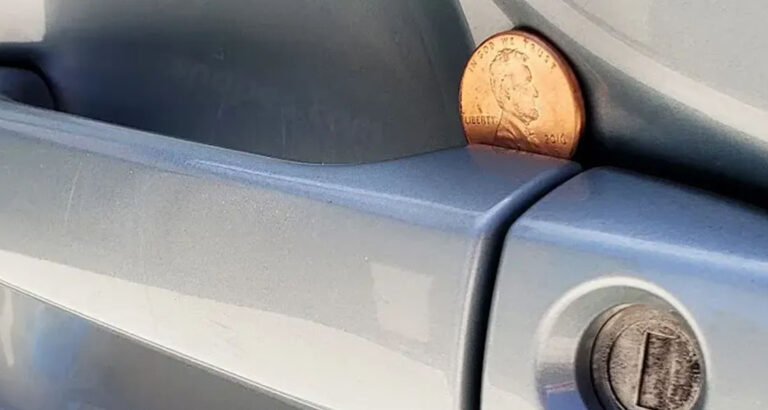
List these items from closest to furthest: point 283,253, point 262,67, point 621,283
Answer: point 621,283 → point 283,253 → point 262,67

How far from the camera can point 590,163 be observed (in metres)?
0.58

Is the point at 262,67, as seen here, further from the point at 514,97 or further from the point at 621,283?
the point at 621,283

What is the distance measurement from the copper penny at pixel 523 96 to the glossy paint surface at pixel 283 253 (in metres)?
0.02

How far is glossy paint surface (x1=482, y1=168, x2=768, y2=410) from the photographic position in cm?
44

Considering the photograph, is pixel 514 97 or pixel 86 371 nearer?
pixel 514 97

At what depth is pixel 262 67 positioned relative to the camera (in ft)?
2.58

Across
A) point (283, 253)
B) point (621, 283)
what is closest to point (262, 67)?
point (283, 253)

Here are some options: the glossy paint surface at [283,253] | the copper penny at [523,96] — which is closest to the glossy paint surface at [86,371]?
the glossy paint surface at [283,253]

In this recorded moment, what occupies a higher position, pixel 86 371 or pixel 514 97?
pixel 514 97

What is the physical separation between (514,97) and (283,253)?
0.47 ft

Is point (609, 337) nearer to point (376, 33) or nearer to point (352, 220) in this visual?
point (352, 220)

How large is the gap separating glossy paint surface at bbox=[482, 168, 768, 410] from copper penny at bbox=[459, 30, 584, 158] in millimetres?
56

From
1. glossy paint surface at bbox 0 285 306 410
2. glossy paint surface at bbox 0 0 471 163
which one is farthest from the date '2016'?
glossy paint surface at bbox 0 285 306 410

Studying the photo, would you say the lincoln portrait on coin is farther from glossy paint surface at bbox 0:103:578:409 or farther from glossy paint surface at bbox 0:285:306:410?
glossy paint surface at bbox 0:285:306:410
